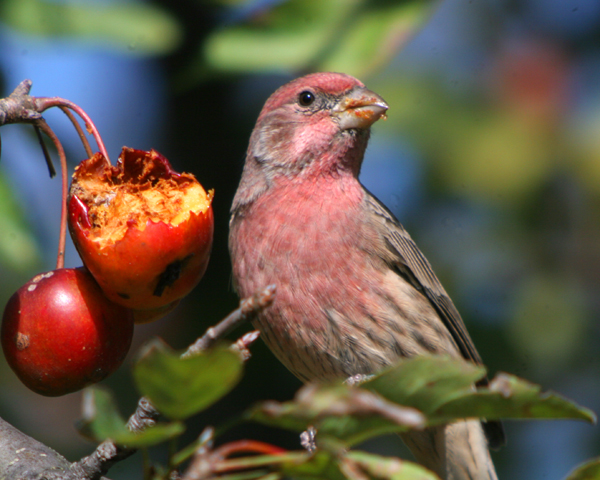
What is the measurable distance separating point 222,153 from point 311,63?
1.94m

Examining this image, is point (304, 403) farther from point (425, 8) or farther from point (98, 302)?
point (425, 8)

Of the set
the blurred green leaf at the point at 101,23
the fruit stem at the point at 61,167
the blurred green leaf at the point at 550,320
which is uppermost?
the blurred green leaf at the point at 101,23

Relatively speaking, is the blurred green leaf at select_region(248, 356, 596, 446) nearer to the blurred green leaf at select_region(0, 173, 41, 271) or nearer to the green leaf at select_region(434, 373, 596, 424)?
the green leaf at select_region(434, 373, 596, 424)

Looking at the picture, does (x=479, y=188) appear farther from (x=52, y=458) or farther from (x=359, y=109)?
(x=52, y=458)

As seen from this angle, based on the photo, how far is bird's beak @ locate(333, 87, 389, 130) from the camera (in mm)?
3832

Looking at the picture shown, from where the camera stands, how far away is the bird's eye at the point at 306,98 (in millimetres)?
4215

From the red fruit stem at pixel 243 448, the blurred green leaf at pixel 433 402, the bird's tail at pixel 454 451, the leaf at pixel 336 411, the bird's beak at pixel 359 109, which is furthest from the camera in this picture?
the bird's tail at pixel 454 451

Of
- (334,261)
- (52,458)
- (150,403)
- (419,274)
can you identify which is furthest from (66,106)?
(419,274)

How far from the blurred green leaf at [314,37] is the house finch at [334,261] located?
0.56 meters

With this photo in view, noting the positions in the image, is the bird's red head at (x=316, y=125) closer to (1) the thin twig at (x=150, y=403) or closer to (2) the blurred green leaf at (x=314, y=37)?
(2) the blurred green leaf at (x=314, y=37)

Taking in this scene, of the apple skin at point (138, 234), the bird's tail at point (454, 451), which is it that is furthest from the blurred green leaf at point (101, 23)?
the bird's tail at point (454, 451)

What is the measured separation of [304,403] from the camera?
1.12 m

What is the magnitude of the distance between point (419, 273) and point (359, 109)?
3.72 feet

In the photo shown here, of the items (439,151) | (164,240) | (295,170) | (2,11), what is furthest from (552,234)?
(2,11)
